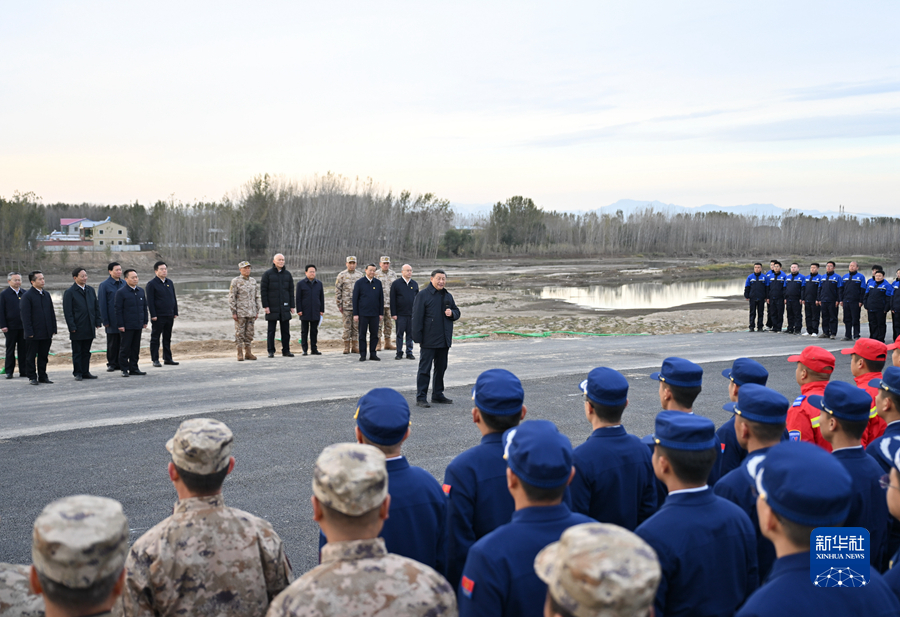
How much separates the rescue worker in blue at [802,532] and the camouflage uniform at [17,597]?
2.20m

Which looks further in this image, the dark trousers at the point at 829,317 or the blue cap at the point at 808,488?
the dark trousers at the point at 829,317

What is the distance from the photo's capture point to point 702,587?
2430 millimetres

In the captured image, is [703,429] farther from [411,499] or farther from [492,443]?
[411,499]

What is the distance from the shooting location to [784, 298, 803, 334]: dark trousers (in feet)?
60.5

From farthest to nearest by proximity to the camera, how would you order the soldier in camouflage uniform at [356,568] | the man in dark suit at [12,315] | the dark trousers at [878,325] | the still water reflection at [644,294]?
the still water reflection at [644,294] → the dark trousers at [878,325] → the man in dark suit at [12,315] → the soldier in camouflage uniform at [356,568]

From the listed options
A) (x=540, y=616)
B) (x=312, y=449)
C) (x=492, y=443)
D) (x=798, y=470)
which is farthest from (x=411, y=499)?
(x=312, y=449)

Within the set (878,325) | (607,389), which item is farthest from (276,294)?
(878,325)

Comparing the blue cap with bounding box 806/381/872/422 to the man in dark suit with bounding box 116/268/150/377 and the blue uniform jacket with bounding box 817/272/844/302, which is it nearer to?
the man in dark suit with bounding box 116/268/150/377

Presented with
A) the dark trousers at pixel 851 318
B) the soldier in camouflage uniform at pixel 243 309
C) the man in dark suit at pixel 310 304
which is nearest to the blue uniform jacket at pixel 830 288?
the dark trousers at pixel 851 318

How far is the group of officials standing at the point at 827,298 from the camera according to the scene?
16.8 metres

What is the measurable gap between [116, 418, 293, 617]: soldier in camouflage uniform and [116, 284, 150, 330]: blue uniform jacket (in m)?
10.0

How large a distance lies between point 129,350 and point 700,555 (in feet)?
36.9

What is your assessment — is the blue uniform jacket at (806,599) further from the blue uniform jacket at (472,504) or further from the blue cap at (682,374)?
the blue cap at (682,374)

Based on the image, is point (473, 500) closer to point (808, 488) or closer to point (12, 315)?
point (808, 488)
